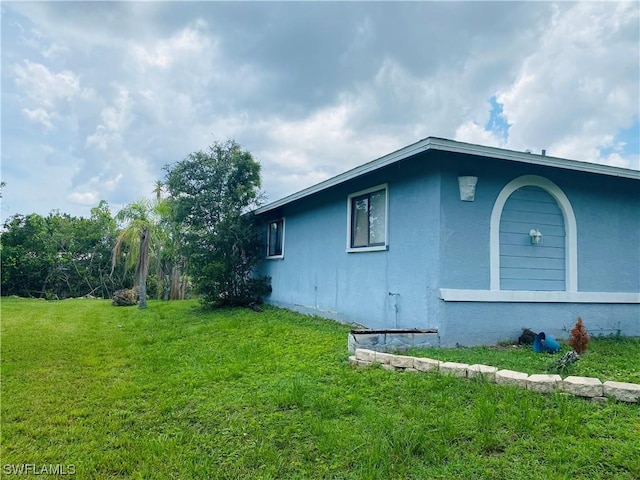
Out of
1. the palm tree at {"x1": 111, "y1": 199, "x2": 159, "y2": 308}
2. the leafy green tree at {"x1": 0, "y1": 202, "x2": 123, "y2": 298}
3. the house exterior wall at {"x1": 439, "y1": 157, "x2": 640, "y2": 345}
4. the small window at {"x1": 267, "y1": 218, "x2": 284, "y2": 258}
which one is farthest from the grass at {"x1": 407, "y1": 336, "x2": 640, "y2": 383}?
the leafy green tree at {"x1": 0, "y1": 202, "x2": 123, "y2": 298}

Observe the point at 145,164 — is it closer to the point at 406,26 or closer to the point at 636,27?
the point at 406,26

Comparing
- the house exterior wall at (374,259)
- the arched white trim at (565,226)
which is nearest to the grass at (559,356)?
the house exterior wall at (374,259)

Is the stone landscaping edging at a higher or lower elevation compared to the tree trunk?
lower

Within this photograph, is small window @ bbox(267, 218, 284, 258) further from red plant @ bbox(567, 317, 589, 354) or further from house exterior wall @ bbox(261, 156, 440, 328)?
red plant @ bbox(567, 317, 589, 354)

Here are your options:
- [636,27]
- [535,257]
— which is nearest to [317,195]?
[535,257]

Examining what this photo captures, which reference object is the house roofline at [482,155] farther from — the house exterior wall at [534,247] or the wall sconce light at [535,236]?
the wall sconce light at [535,236]

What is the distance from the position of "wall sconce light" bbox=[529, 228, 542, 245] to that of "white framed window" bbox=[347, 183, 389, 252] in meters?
2.13

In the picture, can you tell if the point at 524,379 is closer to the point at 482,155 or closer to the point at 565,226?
the point at 482,155

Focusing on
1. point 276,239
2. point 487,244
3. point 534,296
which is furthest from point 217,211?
point 534,296

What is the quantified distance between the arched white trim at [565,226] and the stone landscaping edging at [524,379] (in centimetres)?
230

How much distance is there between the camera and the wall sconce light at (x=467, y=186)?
5.48 m

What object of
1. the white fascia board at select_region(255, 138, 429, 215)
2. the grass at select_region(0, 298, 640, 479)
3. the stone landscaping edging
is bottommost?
the grass at select_region(0, 298, 640, 479)

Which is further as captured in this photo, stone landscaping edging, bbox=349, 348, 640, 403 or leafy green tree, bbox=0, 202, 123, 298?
leafy green tree, bbox=0, 202, 123, 298

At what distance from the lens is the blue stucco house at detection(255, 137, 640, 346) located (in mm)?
5453
